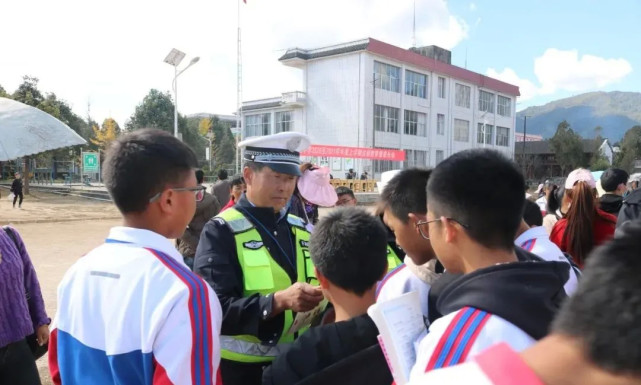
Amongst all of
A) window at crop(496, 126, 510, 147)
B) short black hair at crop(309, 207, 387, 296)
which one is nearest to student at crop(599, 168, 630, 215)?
short black hair at crop(309, 207, 387, 296)

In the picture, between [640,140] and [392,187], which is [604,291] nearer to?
[392,187]

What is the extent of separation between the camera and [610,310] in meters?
0.59

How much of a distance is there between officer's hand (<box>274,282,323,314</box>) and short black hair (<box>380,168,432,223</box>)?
505 millimetres

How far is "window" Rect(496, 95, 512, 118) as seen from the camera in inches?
1930

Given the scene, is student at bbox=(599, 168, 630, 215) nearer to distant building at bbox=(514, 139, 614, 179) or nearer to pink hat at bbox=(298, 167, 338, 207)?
pink hat at bbox=(298, 167, 338, 207)

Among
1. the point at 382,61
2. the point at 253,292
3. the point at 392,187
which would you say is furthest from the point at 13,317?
the point at 382,61

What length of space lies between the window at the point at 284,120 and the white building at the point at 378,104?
0.29ft

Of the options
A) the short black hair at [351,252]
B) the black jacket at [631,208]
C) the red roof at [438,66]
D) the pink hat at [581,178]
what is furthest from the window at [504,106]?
the short black hair at [351,252]

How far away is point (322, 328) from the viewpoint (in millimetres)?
1629

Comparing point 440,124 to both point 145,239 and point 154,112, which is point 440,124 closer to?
point 154,112

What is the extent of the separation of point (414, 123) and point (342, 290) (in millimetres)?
40239

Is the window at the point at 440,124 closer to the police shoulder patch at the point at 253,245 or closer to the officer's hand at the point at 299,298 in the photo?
the police shoulder patch at the point at 253,245

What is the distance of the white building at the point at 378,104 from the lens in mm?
36031

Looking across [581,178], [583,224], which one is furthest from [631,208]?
[583,224]
